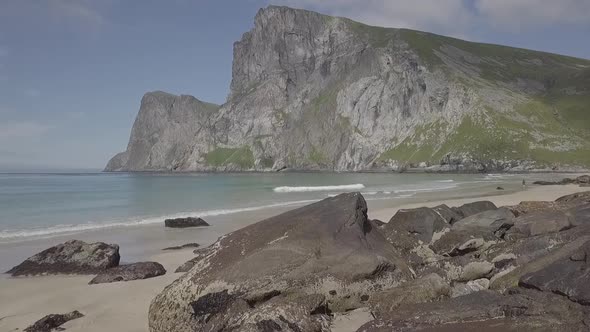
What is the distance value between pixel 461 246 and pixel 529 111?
178795 millimetres

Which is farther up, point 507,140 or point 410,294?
point 507,140

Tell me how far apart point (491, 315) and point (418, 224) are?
5946mm

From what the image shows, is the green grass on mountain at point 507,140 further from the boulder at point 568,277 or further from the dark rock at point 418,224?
the boulder at point 568,277

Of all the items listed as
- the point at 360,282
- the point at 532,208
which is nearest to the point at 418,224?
the point at 360,282

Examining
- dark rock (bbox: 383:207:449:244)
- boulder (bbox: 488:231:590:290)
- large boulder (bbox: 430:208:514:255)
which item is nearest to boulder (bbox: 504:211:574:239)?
large boulder (bbox: 430:208:514:255)

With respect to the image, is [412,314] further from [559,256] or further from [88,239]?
[88,239]

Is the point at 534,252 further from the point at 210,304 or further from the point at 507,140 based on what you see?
the point at 507,140

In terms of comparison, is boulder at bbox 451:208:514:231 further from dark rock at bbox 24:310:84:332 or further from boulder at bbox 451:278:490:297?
dark rock at bbox 24:310:84:332

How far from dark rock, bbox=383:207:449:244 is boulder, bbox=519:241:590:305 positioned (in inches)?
177

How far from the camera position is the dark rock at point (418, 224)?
12516 mm

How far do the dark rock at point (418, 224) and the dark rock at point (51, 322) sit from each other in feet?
26.8

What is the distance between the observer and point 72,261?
15.5 metres

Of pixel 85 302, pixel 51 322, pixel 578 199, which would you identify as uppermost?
pixel 578 199

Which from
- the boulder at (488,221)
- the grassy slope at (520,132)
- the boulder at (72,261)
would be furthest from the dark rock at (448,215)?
the grassy slope at (520,132)
